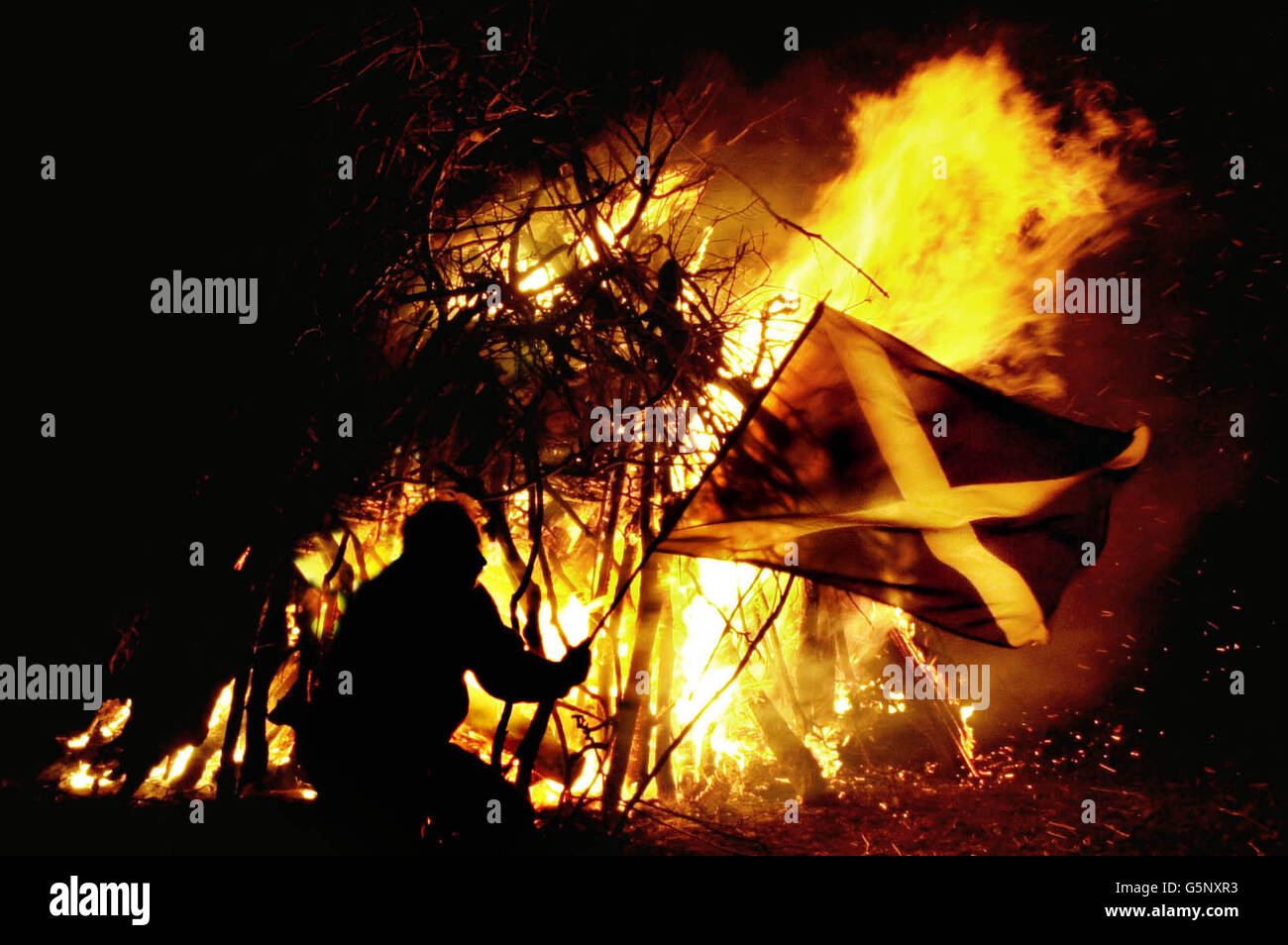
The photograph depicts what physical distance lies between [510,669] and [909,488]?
2306 mm

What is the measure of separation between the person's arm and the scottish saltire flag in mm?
862

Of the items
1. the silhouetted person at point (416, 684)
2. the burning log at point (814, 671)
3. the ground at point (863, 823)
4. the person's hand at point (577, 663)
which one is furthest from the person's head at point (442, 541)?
the burning log at point (814, 671)

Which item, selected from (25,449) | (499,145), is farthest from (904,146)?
(25,449)

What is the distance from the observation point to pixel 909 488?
11.7 ft

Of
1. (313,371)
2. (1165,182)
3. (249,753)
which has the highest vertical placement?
(1165,182)

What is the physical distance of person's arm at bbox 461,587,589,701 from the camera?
10.9ft

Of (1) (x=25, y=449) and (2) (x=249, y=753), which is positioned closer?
(1) (x=25, y=449)

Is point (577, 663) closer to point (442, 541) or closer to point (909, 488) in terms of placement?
point (442, 541)

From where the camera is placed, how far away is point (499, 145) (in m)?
4.87

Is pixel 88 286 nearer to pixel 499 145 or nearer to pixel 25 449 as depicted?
pixel 25 449

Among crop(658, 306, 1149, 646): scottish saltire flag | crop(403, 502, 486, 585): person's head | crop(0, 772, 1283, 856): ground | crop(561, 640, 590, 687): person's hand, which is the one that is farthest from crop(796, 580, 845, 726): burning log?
crop(403, 502, 486, 585): person's head

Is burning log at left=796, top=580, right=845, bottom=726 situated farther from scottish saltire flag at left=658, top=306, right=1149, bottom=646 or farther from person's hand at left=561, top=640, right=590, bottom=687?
person's hand at left=561, top=640, right=590, bottom=687
